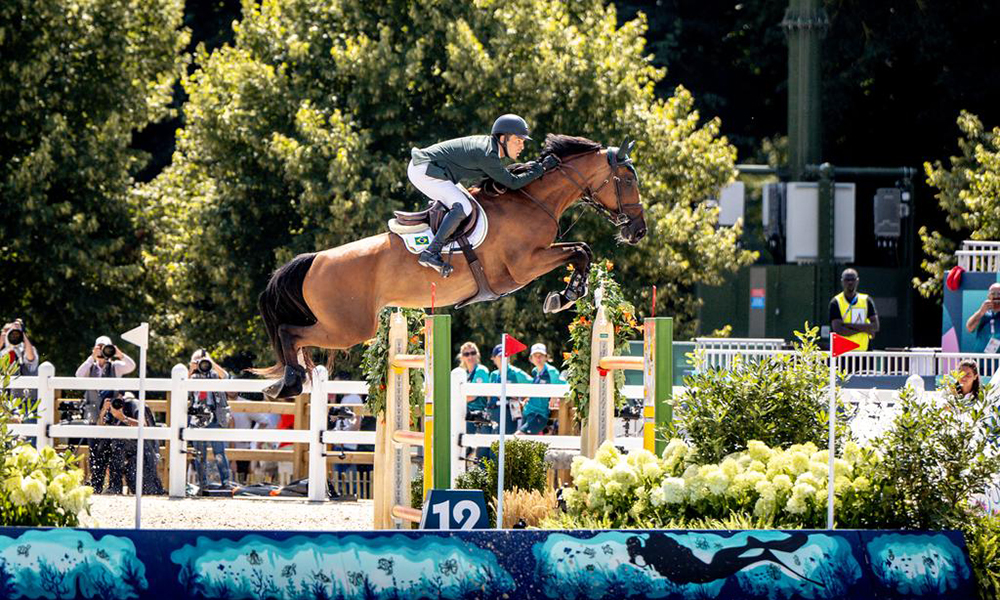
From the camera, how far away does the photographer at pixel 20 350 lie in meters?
14.3

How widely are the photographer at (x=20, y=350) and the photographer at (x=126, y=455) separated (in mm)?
803

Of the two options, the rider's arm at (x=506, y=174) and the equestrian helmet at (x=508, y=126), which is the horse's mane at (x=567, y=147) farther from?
the equestrian helmet at (x=508, y=126)

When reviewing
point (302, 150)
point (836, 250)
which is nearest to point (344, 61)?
point (302, 150)

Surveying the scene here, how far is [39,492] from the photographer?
746 cm

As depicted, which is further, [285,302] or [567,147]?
[285,302]

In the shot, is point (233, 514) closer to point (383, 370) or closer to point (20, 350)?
point (383, 370)

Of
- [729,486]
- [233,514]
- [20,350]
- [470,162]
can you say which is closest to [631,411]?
[233,514]

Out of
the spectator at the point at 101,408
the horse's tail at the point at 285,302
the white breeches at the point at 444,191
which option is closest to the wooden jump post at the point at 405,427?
the horse's tail at the point at 285,302

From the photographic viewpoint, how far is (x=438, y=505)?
7277 millimetres

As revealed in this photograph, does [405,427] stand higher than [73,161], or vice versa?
[73,161]

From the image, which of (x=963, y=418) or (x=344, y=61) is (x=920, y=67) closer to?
(x=344, y=61)

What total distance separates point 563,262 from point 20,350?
713 cm

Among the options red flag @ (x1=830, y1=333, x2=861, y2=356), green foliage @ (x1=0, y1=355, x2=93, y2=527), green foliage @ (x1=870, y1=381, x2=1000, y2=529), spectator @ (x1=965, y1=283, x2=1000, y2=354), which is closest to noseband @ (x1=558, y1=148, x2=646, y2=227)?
red flag @ (x1=830, y1=333, x2=861, y2=356)

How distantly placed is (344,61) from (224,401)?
6.93 metres
